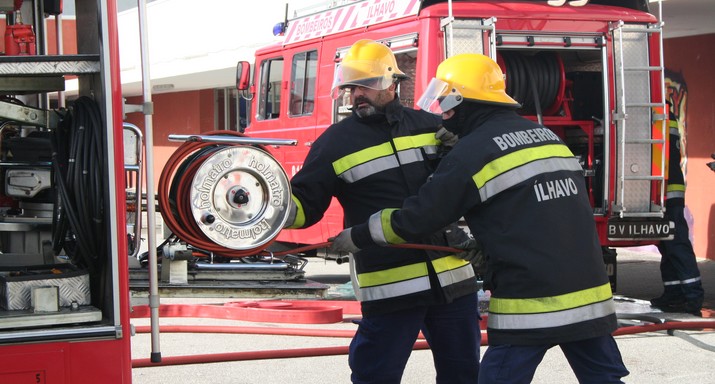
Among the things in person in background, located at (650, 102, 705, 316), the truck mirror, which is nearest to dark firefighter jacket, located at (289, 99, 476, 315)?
person in background, located at (650, 102, 705, 316)

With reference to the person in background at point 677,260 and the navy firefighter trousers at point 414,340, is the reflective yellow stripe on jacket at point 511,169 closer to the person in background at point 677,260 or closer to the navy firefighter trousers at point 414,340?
the navy firefighter trousers at point 414,340

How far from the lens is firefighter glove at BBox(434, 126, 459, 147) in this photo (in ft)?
15.4

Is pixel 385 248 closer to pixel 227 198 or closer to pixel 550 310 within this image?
pixel 227 198

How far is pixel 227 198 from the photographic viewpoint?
4996mm

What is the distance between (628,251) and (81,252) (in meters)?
11.6

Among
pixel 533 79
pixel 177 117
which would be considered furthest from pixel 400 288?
pixel 177 117

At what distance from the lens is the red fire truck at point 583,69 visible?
8414 mm

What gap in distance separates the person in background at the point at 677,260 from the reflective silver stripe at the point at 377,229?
500 cm

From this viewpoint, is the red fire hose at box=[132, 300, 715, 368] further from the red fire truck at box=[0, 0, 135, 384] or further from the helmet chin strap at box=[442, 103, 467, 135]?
the helmet chin strap at box=[442, 103, 467, 135]

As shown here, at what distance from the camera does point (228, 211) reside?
502cm

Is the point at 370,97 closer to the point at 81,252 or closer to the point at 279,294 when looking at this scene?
the point at 81,252

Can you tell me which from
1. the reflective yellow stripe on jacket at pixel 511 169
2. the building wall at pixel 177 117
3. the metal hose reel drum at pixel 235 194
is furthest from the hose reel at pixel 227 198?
the building wall at pixel 177 117

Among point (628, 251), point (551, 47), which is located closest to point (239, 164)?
point (551, 47)

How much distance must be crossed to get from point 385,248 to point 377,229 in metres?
0.34
